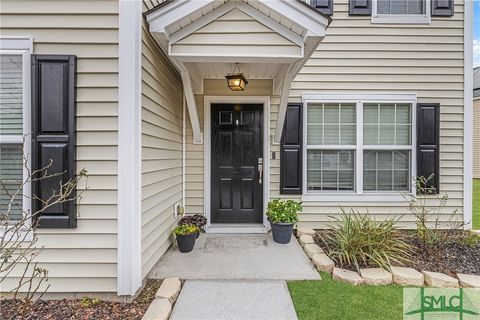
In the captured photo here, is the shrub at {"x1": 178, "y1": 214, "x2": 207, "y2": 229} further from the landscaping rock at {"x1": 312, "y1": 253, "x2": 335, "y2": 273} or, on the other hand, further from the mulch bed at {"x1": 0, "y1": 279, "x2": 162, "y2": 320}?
the landscaping rock at {"x1": 312, "y1": 253, "x2": 335, "y2": 273}

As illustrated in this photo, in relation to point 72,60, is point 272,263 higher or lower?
lower

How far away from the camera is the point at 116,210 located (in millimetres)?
2268

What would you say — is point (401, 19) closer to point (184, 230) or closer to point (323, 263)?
point (323, 263)

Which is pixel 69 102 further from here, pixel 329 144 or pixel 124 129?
pixel 329 144

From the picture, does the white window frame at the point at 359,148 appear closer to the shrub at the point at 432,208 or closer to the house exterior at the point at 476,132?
the shrub at the point at 432,208

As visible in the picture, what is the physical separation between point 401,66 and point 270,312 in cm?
391

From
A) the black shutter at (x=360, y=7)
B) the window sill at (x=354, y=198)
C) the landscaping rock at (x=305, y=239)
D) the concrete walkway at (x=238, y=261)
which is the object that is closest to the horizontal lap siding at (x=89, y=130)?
the concrete walkway at (x=238, y=261)

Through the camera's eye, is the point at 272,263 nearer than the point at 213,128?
Yes

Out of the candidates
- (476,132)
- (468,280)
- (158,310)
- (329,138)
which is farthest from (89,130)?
(476,132)

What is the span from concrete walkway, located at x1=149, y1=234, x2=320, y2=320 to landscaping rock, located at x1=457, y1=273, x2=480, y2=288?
1366 millimetres

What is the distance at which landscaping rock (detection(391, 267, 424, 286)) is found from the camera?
8.40 feet

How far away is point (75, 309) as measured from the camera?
2.15 m

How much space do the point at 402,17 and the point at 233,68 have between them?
2.71 metres

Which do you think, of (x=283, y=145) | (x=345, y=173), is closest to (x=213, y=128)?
(x=283, y=145)
